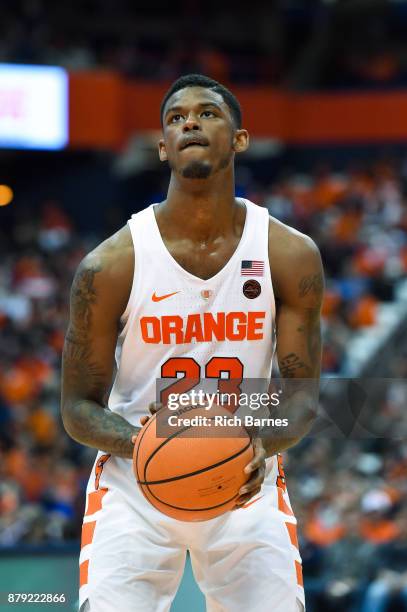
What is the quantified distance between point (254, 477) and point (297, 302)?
2.67 ft

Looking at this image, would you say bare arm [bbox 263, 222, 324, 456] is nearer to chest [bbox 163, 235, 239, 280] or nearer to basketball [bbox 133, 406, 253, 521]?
chest [bbox 163, 235, 239, 280]

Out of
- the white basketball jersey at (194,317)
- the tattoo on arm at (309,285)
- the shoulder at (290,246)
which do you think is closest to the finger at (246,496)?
the white basketball jersey at (194,317)

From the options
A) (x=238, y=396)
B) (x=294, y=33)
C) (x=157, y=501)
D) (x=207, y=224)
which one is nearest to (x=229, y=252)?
(x=207, y=224)

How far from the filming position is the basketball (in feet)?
12.4

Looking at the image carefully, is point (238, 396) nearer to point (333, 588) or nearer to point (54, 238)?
point (333, 588)

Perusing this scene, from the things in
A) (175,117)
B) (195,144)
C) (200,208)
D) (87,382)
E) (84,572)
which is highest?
(175,117)

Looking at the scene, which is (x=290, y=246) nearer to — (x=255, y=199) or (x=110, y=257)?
(x=110, y=257)

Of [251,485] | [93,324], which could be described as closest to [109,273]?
[93,324]

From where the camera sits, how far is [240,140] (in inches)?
178

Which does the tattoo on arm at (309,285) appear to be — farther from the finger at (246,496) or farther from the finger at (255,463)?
the finger at (246,496)

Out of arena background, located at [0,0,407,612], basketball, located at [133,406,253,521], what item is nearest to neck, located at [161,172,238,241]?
basketball, located at [133,406,253,521]

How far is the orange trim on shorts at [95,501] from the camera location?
429cm

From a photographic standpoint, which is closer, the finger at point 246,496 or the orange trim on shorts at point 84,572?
the finger at point 246,496

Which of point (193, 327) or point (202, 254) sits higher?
point (202, 254)
